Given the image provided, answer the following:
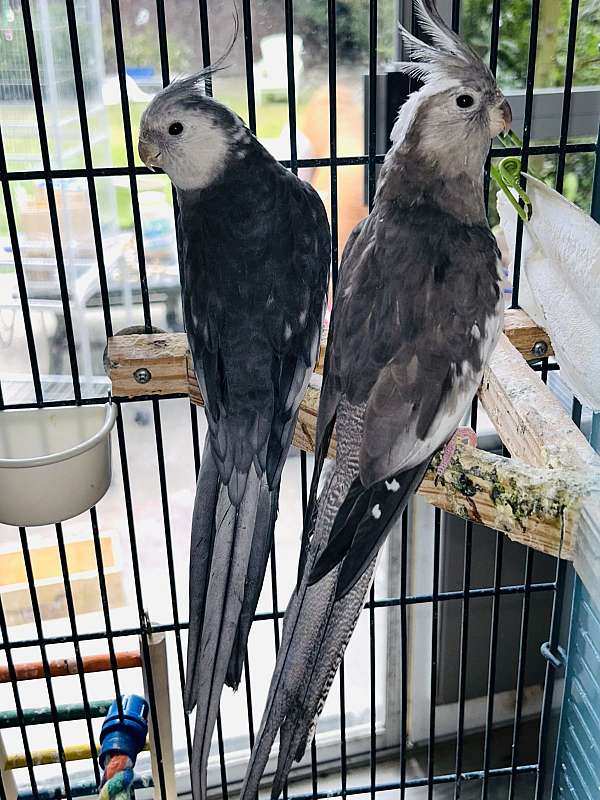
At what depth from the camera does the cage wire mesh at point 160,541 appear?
1026mm

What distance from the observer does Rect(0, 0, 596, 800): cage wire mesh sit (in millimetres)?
1026

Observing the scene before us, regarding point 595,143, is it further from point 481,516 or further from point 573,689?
point 573,689

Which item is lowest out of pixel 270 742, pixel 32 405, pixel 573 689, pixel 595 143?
pixel 573 689

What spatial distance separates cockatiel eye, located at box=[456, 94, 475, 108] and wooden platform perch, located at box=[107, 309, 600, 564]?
0.99 ft

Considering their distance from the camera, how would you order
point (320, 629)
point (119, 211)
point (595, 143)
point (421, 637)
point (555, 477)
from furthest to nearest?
point (421, 637), point (119, 211), point (595, 143), point (320, 629), point (555, 477)

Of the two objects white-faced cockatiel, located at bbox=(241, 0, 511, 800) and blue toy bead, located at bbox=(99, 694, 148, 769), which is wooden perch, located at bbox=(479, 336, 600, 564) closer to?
white-faced cockatiel, located at bbox=(241, 0, 511, 800)

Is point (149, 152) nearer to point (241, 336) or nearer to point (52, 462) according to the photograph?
point (241, 336)

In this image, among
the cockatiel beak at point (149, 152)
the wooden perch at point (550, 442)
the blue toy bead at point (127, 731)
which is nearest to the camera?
the wooden perch at point (550, 442)

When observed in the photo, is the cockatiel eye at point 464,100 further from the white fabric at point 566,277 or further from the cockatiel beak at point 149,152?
the cockatiel beak at point 149,152

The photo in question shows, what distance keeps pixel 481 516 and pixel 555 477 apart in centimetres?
9

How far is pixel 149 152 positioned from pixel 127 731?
78 centimetres

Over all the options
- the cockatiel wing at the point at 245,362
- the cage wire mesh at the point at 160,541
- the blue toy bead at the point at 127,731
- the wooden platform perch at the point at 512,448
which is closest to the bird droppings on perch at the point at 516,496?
the wooden platform perch at the point at 512,448

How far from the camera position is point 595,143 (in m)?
1.08

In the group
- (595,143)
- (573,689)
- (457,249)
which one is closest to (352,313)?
(457,249)
